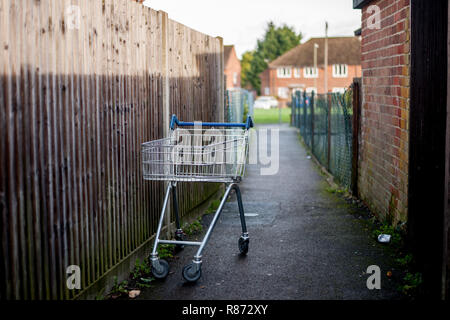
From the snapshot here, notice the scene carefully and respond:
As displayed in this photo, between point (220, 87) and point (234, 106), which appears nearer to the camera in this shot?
point (220, 87)

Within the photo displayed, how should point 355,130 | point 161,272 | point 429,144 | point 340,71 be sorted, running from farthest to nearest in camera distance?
1. point 340,71
2. point 355,130
3. point 161,272
4. point 429,144

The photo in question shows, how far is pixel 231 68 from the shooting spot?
8581 cm

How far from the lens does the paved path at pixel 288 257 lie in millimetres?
5227

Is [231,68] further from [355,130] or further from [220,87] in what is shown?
[355,130]

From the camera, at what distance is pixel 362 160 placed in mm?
9461

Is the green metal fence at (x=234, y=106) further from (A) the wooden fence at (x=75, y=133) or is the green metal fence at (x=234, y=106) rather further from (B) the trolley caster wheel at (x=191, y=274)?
(B) the trolley caster wheel at (x=191, y=274)

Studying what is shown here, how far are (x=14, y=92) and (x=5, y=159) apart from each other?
41 centimetres

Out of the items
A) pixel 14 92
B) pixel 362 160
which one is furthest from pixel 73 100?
pixel 362 160

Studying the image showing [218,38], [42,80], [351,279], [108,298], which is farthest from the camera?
[218,38]

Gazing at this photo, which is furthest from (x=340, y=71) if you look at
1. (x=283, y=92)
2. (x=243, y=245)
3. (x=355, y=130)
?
(x=243, y=245)

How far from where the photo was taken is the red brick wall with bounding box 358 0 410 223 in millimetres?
6812

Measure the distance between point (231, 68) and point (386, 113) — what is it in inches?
3111
